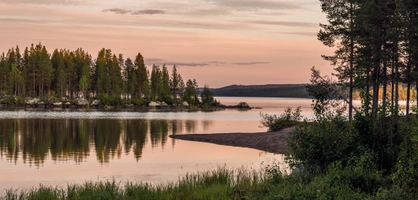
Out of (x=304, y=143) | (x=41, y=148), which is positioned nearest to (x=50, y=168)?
(x=41, y=148)

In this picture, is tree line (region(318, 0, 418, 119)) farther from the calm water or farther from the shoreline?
the calm water

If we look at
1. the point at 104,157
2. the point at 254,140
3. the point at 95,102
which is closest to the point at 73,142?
the point at 104,157

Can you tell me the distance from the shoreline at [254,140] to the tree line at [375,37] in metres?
6.31

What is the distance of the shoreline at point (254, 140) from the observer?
139ft

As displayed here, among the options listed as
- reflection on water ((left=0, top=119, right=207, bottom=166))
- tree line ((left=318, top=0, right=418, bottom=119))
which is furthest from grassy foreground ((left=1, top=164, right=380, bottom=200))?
tree line ((left=318, top=0, right=418, bottom=119))

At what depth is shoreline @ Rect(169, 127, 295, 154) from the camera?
42.3 meters

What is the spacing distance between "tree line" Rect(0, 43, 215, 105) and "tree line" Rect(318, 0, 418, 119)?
101 m

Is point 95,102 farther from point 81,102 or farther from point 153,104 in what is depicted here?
point 153,104

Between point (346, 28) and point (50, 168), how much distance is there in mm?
31506

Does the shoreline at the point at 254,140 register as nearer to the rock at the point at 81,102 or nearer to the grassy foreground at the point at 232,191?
the grassy foreground at the point at 232,191

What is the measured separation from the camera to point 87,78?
16012 centimetres

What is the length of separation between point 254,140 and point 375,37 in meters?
13.6

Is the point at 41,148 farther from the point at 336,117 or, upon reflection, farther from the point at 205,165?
the point at 336,117

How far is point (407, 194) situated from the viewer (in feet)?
46.5
